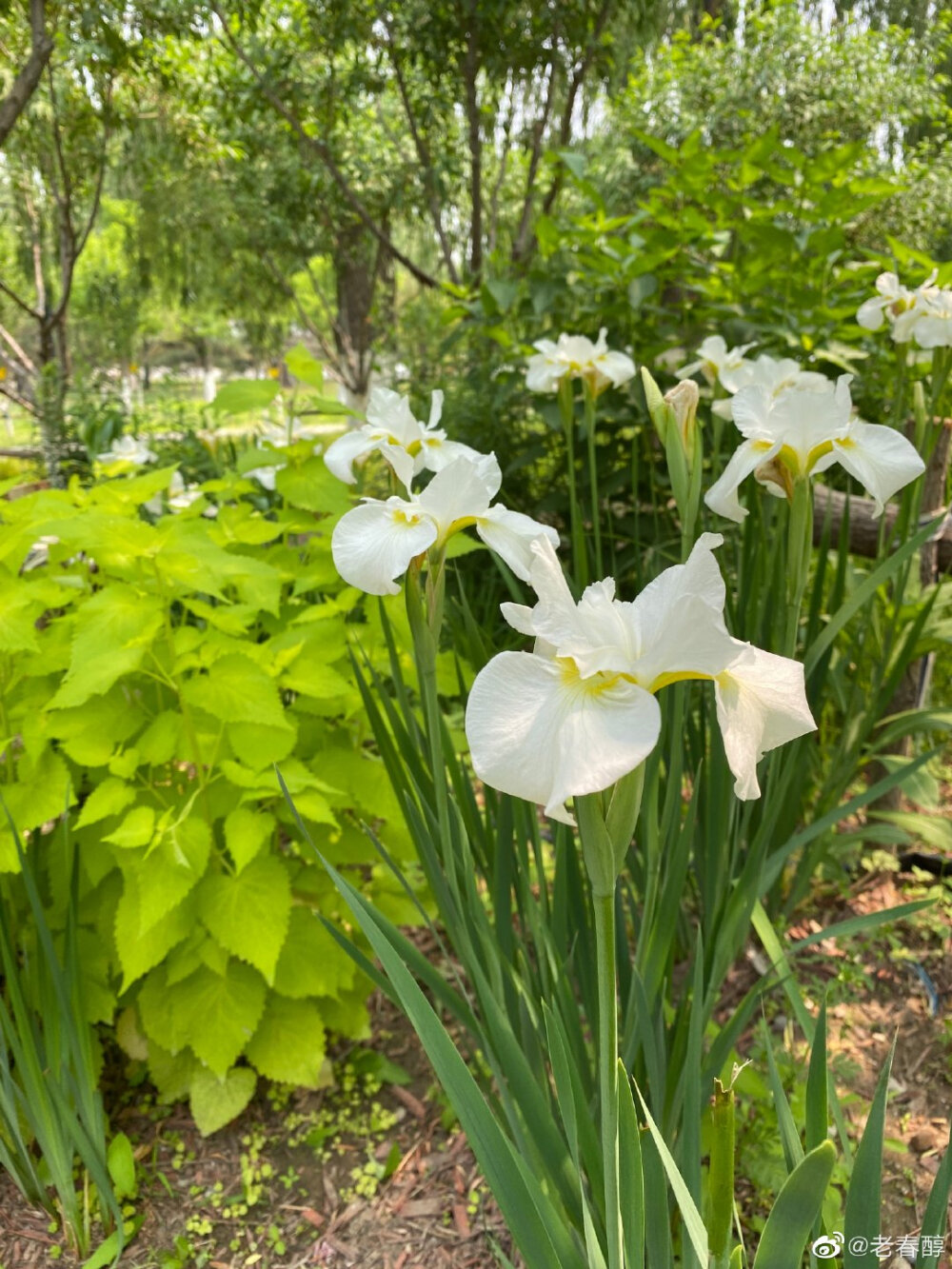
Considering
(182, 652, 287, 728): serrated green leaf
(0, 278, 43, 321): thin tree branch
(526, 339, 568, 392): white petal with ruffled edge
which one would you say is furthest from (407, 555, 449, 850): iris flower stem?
(0, 278, 43, 321): thin tree branch

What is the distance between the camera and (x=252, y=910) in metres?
1.33

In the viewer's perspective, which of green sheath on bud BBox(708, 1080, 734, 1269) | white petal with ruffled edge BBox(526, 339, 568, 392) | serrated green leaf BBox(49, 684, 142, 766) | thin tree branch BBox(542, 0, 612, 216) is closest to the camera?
green sheath on bud BBox(708, 1080, 734, 1269)

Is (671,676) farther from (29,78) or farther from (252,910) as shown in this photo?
(29,78)

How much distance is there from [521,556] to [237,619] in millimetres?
664

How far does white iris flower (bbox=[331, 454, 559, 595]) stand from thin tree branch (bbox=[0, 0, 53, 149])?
9.77ft

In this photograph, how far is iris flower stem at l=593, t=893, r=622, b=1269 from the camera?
61 cm

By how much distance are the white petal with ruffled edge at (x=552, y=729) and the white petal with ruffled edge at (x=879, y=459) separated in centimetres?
59

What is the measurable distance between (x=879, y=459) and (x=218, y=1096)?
57.6 inches

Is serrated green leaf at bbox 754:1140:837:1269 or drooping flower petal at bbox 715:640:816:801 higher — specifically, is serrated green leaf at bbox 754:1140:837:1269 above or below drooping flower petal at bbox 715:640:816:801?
below

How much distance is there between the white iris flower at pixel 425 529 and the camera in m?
0.88

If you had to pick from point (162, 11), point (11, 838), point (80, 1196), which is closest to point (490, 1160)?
point (11, 838)

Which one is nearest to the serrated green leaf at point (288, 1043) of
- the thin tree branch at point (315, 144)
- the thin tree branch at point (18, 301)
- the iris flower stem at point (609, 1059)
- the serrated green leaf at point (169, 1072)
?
the serrated green leaf at point (169, 1072)

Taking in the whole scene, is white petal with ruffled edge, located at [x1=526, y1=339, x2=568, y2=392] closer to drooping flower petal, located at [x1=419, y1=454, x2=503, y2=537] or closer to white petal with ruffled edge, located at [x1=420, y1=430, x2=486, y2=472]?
white petal with ruffled edge, located at [x1=420, y1=430, x2=486, y2=472]

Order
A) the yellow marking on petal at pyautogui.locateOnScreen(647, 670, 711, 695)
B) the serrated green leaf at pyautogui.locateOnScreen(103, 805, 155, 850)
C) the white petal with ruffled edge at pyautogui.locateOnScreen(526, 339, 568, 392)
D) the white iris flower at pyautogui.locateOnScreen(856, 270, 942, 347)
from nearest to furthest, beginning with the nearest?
the yellow marking on petal at pyautogui.locateOnScreen(647, 670, 711, 695), the serrated green leaf at pyautogui.locateOnScreen(103, 805, 155, 850), the white iris flower at pyautogui.locateOnScreen(856, 270, 942, 347), the white petal with ruffled edge at pyautogui.locateOnScreen(526, 339, 568, 392)
